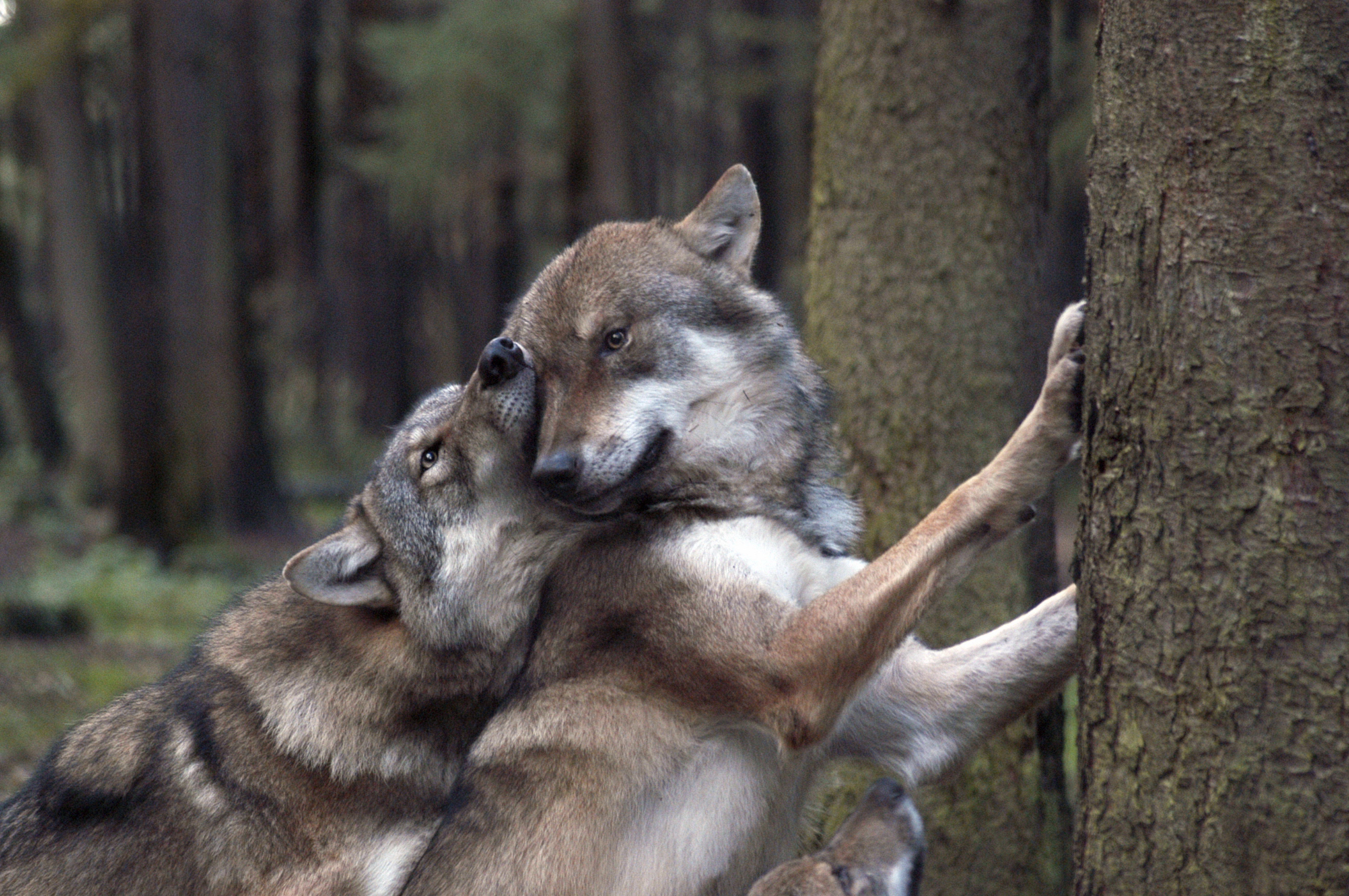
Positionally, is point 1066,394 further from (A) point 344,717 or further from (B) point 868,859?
(A) point 344,717

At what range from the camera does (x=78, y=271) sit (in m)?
17.2

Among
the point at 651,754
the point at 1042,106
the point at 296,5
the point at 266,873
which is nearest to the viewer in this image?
the point at 651,754

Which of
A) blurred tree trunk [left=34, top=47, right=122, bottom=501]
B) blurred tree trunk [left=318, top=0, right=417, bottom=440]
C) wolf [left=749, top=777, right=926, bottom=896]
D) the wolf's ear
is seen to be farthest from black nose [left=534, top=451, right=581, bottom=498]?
blurred tree trunk [left=318, top=0, right=417, bottom=440]

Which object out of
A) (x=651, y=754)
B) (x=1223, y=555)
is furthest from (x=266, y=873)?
(x=1223, y=555)

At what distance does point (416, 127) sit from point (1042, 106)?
1343 centimetres

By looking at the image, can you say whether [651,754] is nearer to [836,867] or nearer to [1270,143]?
[836,867]

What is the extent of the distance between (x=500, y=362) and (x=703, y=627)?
111cm

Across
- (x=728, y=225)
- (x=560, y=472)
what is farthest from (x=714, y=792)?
(x=728, y=225)

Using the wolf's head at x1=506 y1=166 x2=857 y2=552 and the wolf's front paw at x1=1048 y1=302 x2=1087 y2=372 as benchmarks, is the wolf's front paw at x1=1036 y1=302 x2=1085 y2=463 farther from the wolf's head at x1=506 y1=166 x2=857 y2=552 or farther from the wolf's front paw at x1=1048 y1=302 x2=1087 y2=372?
the wolf's head at x1=506 y1=166 x2=857 y2=552

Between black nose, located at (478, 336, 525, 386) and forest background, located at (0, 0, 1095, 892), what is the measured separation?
14.1 feet

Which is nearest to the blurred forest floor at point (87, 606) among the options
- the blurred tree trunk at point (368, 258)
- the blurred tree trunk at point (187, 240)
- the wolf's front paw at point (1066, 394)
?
the blurred tree trunk at point (187, 240)

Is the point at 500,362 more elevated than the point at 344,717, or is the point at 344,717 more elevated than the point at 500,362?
the point at 500,362

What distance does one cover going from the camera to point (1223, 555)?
2.76 m

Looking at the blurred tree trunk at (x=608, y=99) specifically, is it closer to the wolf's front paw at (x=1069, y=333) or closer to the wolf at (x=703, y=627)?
the wolf at (x=703, y=627)
